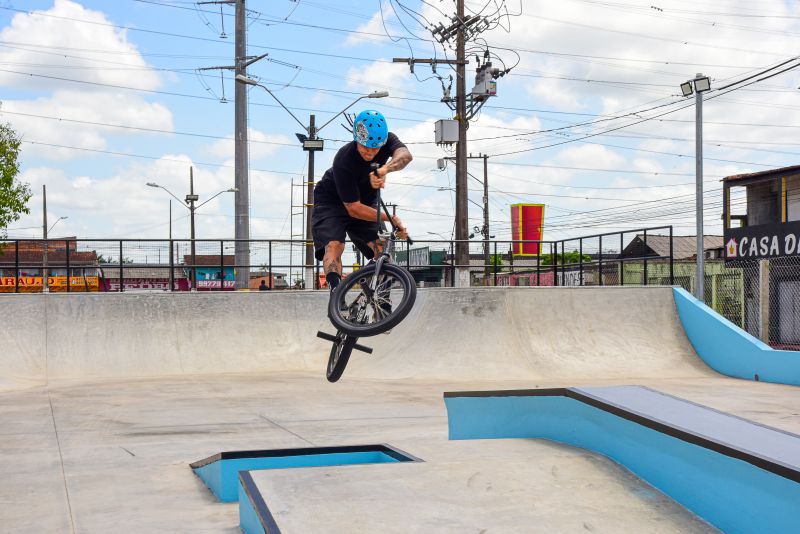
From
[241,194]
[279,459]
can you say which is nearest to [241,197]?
[241,194]

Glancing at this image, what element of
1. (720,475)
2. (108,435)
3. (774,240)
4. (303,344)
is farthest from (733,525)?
(774,240)

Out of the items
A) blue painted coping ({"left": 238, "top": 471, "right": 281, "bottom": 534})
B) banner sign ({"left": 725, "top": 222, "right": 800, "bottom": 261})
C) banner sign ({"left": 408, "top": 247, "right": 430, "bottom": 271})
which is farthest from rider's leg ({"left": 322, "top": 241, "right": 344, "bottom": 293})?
banner sign ({"left": 725, "top": 222, "right": 800, "bottom": 261})

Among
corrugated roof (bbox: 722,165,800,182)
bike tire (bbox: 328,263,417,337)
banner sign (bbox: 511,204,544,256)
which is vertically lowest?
bike tire (bbox: 328,263,417,337)

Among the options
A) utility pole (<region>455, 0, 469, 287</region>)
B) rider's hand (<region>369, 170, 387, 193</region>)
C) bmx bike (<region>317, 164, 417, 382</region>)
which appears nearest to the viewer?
rider's hand (<region>369, 170, 387, 193</region>)

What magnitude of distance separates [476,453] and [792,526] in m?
2.36

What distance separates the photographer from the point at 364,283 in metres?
6.38

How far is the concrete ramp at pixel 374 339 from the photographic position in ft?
50.2

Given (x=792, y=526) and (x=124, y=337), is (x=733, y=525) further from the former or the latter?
(x=124, y=337)

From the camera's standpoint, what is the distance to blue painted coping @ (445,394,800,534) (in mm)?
3932

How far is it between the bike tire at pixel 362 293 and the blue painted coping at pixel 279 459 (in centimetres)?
90

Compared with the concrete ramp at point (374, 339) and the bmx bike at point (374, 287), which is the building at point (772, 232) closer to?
the concrete ramp at point (374, 339)

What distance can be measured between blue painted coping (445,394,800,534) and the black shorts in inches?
73.3

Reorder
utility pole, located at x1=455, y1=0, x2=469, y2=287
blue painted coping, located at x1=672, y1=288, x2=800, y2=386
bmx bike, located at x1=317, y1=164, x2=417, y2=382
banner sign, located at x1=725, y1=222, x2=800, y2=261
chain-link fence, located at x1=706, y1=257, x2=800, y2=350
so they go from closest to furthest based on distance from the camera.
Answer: bmx bike, located at x1=317, y1=164, x2=417, y2=382 → blue painted coping, located at x1=672, y1=288, x2=800, y2=386 → chain-link fence, located at x1=706, y1=257, x2=800, y2=350 → utility pole, located at x1=455, y1=0, x2=469, y2=287 → banner sign, located at x1=725, y1=222, x2=800, y2=261

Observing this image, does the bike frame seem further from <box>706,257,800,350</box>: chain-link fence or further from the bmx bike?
A: <box>706,257,800,350</box>: chain-link fence
